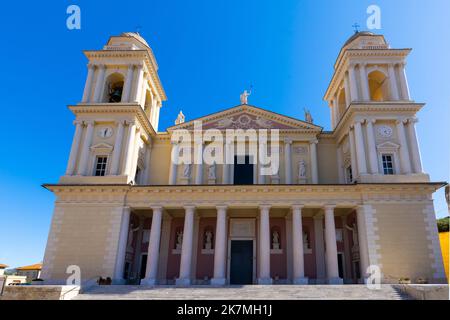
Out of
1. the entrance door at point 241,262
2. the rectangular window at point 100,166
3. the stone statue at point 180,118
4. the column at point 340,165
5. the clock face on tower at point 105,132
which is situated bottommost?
the entrance door at point 241,262

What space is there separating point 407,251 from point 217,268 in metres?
11.2

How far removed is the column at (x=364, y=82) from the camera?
23.4 metres

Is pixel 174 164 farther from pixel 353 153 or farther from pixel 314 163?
pixel 353 153

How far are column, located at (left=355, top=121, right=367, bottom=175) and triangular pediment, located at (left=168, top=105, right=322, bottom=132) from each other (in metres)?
4.29


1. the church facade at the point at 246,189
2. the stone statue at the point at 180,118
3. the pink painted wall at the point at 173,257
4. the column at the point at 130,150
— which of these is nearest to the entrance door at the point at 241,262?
the church facade at the point at 246,189

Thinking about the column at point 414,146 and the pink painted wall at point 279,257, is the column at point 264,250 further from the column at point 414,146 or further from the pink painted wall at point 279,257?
the column at point 414,146

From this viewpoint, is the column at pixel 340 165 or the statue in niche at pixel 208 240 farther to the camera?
the column at pixel 340 165

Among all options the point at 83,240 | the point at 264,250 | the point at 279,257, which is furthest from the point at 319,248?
the point at 83,240

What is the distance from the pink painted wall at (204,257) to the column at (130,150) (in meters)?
6.29

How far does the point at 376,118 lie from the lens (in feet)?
74.0

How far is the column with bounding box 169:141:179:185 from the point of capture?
2422cm
